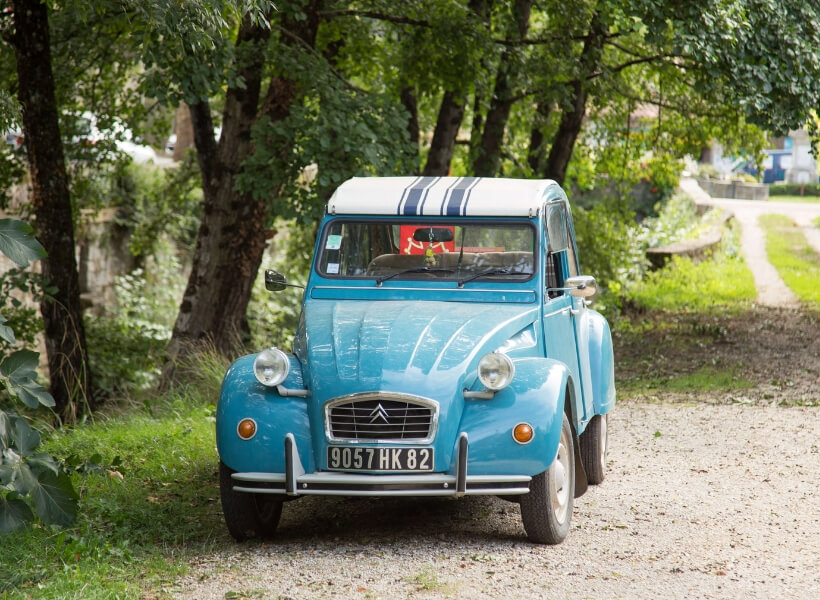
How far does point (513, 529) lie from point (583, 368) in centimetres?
151

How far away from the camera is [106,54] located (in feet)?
45.3

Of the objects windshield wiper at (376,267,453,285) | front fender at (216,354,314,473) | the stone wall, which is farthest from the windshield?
the stone wall

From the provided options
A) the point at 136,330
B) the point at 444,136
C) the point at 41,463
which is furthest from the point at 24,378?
the point at 136,330

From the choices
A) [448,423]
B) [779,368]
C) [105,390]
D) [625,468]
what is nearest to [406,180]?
[448,423]

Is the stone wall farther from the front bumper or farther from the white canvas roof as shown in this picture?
the front bumper

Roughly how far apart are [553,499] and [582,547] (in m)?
0.33

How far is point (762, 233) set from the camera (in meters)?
29.7

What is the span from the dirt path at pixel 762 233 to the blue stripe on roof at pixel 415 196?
12.5 metres

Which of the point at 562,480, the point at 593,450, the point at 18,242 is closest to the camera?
the point at 18,242

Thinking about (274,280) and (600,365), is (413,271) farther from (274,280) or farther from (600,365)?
(600,365)

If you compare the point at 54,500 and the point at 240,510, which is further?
the point at 240,510

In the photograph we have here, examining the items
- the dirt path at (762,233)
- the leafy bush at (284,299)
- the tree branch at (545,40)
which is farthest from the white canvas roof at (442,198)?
the dirt path at (762,233)

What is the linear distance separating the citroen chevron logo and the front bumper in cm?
28

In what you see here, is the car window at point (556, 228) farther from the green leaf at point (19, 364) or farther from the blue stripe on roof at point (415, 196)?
the green leaf at point (19, 364)
